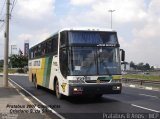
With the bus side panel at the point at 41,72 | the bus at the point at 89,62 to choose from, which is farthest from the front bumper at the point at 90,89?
Answer: the bus side panel at the point at 41,72

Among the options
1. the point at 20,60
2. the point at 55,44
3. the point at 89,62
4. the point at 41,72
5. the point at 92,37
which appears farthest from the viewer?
the point at 20,60

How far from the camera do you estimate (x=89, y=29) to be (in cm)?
1892

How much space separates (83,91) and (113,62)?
6.30 ft

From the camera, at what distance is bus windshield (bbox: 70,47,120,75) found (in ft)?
59.0

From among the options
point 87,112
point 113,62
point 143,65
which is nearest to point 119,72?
point 113,62

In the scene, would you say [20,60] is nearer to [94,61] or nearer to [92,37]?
[92,37]

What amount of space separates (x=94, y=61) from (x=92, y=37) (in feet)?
4.02

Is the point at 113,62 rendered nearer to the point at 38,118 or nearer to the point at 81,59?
the point at 81,59

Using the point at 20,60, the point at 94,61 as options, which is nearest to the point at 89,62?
the point at 94,61

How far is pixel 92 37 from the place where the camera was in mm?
18672

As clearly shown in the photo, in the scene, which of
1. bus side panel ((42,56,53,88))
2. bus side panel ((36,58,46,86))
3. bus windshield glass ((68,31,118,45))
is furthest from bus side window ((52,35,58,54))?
bus side panel ((36,58,46,86))

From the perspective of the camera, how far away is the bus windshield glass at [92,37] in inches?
725

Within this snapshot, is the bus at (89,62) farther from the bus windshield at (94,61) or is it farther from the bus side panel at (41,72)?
the bus side panel at (41,72)

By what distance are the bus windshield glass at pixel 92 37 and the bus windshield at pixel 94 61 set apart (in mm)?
322
